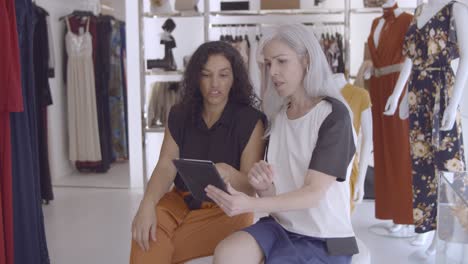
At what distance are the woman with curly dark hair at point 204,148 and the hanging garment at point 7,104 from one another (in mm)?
758

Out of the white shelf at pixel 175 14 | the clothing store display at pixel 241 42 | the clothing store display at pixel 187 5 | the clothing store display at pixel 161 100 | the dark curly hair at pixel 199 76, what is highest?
the clothing store display at pixel 187 5

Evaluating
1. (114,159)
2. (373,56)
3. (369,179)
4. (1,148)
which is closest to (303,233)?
(1,148)

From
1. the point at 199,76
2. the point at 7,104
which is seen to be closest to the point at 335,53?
the point at 199,76

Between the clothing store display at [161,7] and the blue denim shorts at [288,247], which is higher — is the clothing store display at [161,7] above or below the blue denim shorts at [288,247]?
above

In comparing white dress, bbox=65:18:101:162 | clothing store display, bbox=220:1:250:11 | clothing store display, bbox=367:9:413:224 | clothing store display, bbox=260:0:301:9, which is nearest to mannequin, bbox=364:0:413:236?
clothing store display, bbox=367:9:413:224

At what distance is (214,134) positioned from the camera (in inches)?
78.3

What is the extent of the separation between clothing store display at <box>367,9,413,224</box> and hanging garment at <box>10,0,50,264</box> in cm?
217

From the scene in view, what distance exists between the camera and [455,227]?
161 centimetres

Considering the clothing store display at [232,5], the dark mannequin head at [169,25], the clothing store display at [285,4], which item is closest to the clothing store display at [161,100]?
the dark mannequin head at [169,25]

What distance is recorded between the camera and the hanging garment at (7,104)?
229 centimetres

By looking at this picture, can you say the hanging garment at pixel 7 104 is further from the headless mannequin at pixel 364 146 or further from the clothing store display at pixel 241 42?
the clothing store display at pixel 241 42

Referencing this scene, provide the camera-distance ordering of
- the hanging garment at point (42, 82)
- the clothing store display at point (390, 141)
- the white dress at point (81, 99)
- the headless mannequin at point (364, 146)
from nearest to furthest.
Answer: the headless mannequin at point (364, 146)
the clothing store display at point (390, 141)
the hanging garment at point (42, 82)
the white dress at point (81, 99)

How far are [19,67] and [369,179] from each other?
3432 millimetres

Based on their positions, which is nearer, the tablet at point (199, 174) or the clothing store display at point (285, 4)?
the tablet at point (199, 174)
